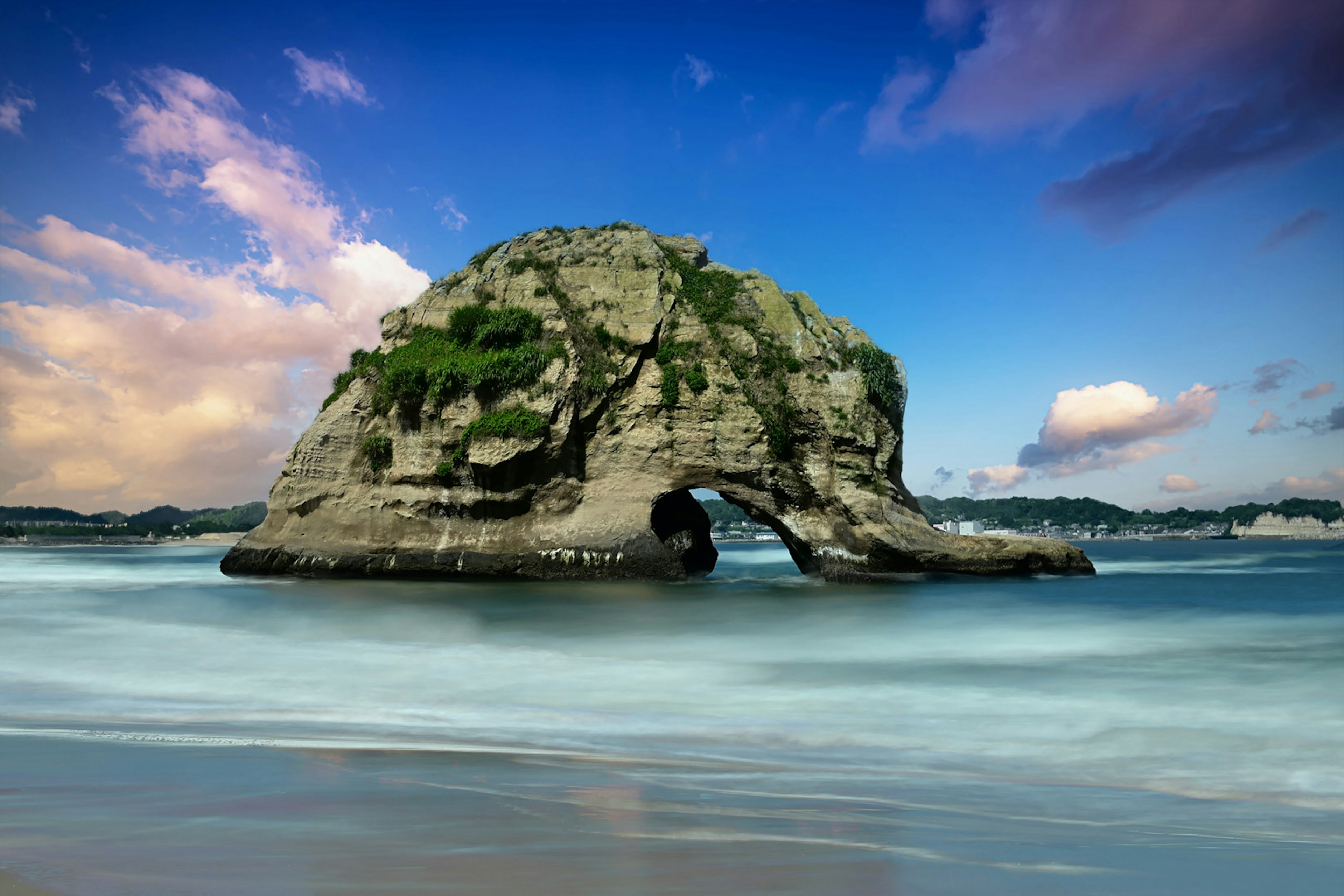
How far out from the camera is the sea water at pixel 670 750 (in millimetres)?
2803

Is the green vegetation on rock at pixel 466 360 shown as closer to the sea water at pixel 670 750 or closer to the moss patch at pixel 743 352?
the moss patch at pixel 743 352

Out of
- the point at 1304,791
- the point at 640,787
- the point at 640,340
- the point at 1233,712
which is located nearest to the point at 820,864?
the point at 640,787

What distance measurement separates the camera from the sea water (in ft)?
9.20

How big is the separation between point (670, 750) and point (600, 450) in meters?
16.5

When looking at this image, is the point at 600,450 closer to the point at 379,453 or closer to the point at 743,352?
the point at 743,352

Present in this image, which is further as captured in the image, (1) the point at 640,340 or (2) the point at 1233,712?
(1) the point at 640,340

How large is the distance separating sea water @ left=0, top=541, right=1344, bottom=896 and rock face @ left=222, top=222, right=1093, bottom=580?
6.78 m

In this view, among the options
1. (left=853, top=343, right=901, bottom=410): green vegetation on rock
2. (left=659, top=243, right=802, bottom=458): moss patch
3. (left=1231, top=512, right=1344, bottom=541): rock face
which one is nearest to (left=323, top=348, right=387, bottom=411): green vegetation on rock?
(left=659, top=243, right=802, bottom=458): moss patch

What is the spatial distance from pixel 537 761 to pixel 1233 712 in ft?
20.2

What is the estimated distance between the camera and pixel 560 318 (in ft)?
73.9

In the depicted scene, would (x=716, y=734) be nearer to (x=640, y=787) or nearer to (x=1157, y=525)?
(x=640, y=787)

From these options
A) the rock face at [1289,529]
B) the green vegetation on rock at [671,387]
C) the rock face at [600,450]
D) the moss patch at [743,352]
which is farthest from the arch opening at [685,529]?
the rock face at [1289,529]

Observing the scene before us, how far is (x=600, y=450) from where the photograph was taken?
862 inches

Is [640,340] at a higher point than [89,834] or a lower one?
higher
